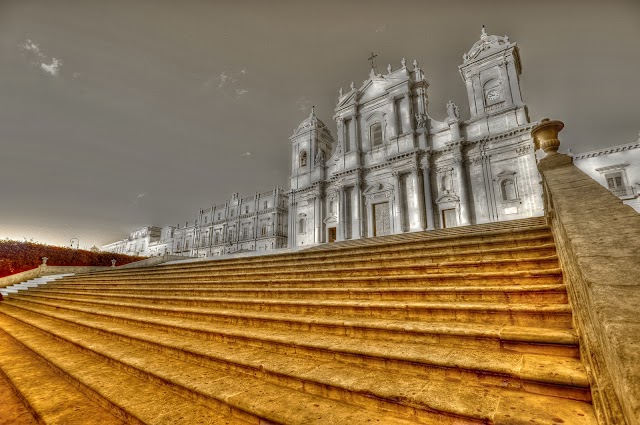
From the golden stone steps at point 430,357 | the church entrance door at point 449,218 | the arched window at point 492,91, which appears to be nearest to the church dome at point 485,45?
the arched window at point 492,91

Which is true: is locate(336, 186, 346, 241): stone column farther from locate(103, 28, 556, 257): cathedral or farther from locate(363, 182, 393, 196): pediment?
locate(363, 182, 393, 196): pediment

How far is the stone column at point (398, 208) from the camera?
770 inches

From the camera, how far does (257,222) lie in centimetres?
4350

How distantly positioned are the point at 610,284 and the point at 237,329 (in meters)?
3.81

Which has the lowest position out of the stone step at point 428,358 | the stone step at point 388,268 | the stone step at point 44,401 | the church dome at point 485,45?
the stone step at point 44,401

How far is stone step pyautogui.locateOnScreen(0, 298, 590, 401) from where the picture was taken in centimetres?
193

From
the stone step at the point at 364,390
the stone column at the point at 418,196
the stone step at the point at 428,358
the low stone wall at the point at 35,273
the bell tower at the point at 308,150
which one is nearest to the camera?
the stone step at the point at 364,390

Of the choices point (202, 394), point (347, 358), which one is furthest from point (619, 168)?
point (202, 394)

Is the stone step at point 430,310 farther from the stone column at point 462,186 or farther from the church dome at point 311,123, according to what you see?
the church dome at point 311,123

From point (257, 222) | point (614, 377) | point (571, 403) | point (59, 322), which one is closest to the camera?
point (614, 377)

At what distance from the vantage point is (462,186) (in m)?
18.1

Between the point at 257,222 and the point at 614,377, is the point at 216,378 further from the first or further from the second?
the point at 257,222

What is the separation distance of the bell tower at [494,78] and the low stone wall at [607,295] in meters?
18.7

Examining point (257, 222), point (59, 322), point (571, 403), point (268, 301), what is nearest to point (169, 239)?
point (257, 222)
